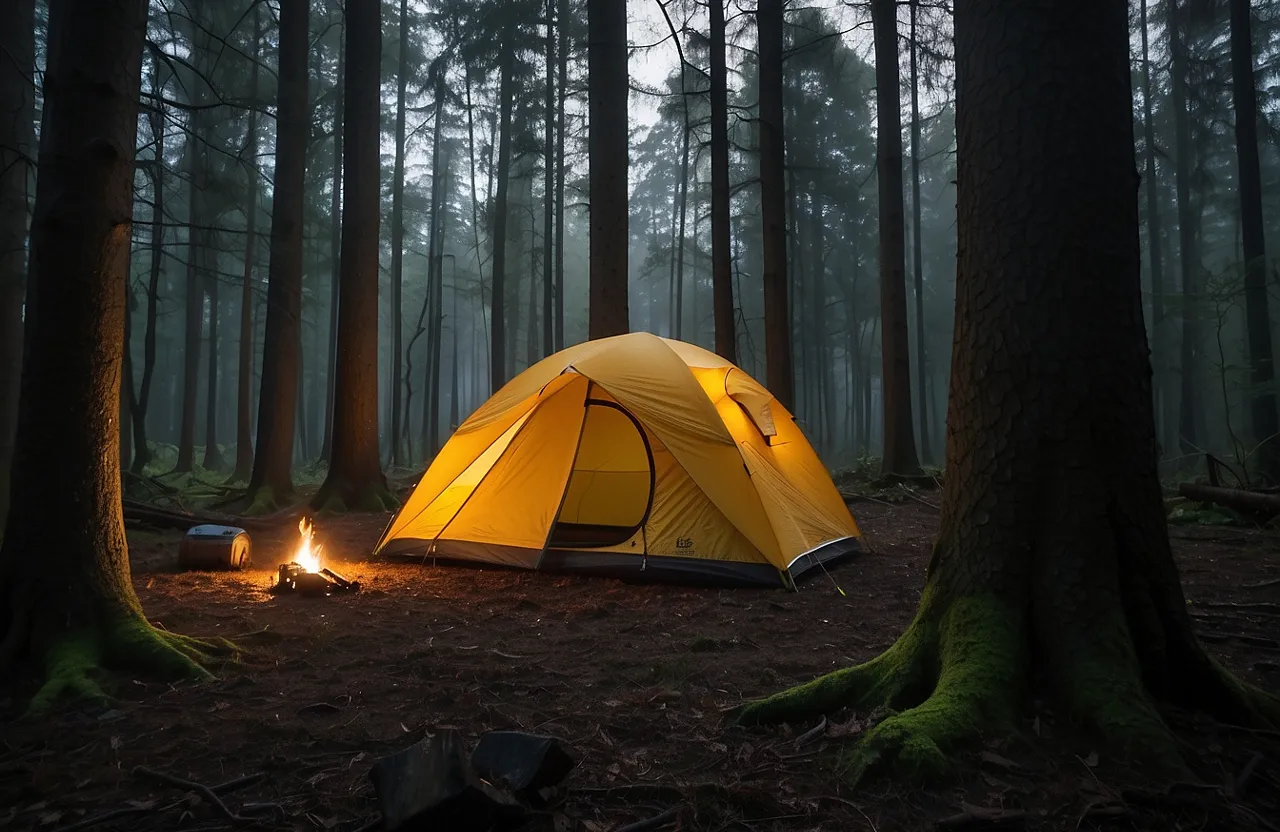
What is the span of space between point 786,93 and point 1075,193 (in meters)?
19.6

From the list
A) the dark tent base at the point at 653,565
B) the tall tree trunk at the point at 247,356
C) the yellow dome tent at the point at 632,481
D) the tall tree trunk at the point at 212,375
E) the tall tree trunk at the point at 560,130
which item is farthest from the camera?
the tall tree trunk at the point at 212,375

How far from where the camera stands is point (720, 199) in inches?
469

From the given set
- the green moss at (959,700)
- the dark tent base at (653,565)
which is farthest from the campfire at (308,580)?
the green moss at (959,700)

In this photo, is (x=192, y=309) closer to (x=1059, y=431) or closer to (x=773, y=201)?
(x=773, y=201)

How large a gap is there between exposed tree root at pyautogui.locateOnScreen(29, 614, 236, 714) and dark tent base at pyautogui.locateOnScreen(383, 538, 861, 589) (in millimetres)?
2983

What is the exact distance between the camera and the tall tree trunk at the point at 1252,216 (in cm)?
1270

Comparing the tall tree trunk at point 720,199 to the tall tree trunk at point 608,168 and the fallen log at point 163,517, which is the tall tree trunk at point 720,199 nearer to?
the tall tree trunk at point 608,168

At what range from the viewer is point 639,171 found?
30.7m

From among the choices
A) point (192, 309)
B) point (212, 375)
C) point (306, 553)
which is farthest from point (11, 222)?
point (212, 375)

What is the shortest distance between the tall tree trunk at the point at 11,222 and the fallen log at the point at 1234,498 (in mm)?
13127

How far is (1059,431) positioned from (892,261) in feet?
35.4

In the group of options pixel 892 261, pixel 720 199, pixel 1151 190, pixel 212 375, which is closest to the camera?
pixel 720 199

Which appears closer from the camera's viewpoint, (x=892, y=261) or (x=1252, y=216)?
(x=892, y=261)

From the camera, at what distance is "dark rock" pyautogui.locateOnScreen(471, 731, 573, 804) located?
2.23 meters
